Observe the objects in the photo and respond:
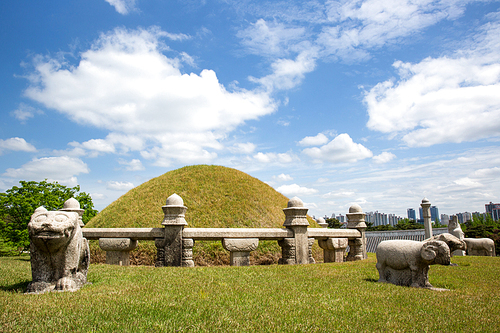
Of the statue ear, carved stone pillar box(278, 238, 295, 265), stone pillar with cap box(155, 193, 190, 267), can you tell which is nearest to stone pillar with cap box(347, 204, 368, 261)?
carved stone pillar box(278, 238, 295, 265)

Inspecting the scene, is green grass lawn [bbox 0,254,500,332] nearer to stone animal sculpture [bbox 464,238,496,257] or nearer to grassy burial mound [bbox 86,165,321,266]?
grassy burial mound [bbox 86,165,321,266]

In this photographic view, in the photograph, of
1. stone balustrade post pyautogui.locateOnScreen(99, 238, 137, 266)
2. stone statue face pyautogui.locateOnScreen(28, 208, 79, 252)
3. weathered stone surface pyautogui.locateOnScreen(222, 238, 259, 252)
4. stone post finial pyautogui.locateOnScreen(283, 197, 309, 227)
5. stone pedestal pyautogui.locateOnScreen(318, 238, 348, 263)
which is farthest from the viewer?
stone pedestal pyautogui.locateOnScreen(318, 238, 348, 263)

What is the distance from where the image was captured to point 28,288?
17.6ft

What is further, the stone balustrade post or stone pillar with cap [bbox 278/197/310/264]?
stone pillar with cap [bbox 278/197/310/264]

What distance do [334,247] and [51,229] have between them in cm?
1002

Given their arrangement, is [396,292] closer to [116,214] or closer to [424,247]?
[424,247]

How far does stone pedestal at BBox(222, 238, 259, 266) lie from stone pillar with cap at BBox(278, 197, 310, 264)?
54.4 inches

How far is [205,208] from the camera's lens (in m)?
15.0

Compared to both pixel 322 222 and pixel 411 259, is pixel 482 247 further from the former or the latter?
pixel 411 259

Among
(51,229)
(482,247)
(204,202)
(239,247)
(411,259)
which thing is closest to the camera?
(51,229)

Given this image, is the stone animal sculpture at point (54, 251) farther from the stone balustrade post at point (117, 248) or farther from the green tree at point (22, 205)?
the green tree at point (22, 205)

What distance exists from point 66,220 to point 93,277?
218 centimetres

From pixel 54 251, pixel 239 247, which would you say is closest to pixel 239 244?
pixel 239 247

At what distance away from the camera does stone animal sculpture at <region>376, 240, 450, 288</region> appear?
635cm
